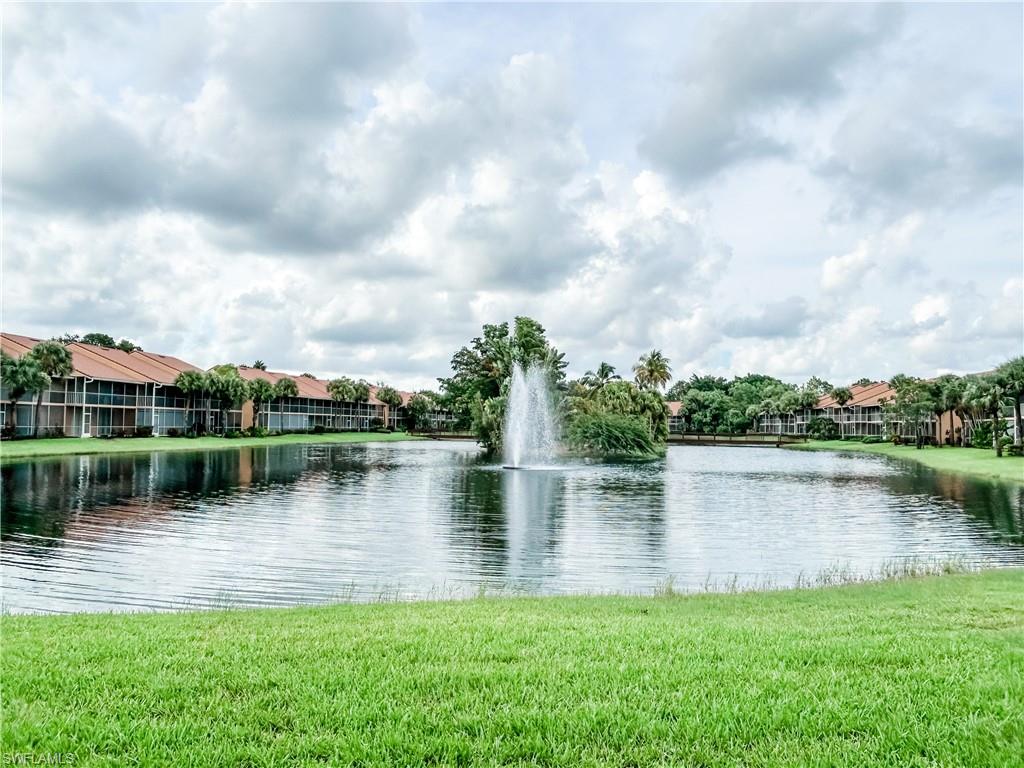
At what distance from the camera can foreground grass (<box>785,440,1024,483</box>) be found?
39.8 meters

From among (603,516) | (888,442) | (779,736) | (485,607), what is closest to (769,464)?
(603,516)

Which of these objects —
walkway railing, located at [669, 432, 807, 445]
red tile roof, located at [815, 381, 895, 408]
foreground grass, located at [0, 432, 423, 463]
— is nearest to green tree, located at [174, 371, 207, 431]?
foreground grass, located at [0, 432, 423, 463]

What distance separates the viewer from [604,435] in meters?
51.4

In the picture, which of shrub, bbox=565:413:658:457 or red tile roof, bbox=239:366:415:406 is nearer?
shrub, bbox=565:413:658:457

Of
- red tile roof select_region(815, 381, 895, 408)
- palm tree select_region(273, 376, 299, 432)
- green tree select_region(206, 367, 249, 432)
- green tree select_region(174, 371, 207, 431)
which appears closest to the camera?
green tree select_region(174, 371, 207, 431)

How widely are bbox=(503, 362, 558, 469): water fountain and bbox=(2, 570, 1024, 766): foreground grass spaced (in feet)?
122

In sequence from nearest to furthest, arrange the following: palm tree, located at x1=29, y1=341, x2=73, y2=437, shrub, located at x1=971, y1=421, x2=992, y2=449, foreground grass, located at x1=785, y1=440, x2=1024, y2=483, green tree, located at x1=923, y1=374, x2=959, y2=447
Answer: foreground grass, located at x1=785, y1=440, x2=1024, y2=483 → palm tree, located at x1=29, y1=341, x2=73, y2=437 → shrub, located at x1=971, y1=421, x2=992, y2=449 → green tree, located at x1=923, y1=374, x2=959, y2=447

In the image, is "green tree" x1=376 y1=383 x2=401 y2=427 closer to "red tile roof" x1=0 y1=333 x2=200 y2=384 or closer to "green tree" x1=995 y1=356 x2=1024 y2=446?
"red tile roof" x1=0 y1=333 x2=200 y2=384

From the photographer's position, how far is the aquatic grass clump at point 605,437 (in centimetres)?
5141

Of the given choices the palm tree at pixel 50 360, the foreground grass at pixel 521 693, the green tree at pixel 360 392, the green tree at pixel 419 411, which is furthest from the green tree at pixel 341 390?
the foreground grass at pixel 521 693

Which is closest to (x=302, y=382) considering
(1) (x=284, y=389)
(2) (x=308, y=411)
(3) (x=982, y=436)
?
(2) (x=308, y=411)

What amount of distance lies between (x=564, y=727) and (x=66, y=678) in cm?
355

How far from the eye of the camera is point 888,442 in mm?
79688

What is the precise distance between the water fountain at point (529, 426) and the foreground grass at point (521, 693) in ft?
122
